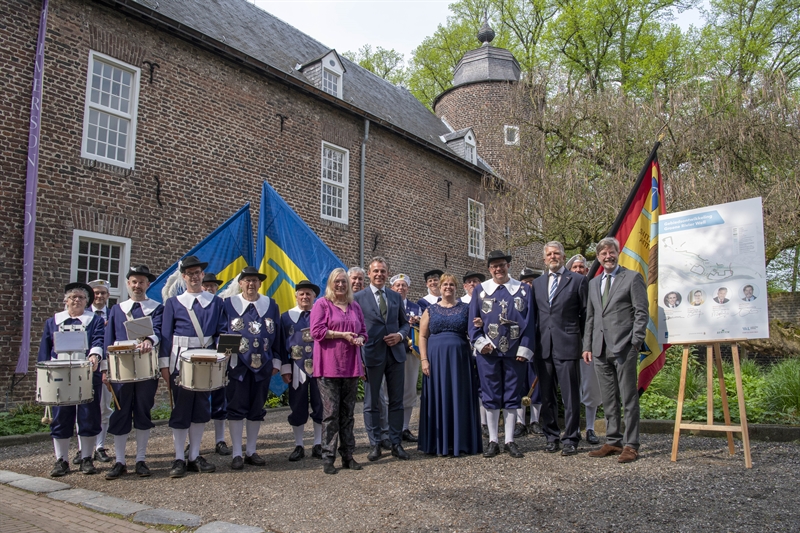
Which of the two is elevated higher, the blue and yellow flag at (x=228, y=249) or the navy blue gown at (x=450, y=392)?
the blue and yellow flag at (x=228, y=249)

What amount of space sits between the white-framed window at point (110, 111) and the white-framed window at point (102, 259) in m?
1.38

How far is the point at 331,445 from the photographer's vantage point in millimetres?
5336

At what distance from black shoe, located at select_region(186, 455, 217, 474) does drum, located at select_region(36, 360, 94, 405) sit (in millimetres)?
1124

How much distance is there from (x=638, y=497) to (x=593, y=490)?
0.31 m

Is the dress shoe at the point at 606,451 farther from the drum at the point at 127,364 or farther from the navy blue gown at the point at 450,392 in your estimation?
the drum at the point at 127,364

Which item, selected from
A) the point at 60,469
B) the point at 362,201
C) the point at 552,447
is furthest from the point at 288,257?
the point at 362,201

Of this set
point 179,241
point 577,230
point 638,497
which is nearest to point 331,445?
point 638,497

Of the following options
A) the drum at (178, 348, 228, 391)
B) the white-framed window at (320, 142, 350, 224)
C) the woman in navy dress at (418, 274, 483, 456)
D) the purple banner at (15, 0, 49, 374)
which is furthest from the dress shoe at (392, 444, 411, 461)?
the white-framed window at (320, 142, 350, 224)

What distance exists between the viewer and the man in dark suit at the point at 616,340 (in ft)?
17.5

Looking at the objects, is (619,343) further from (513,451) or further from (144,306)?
(144,306)

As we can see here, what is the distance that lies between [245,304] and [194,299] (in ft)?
1.64

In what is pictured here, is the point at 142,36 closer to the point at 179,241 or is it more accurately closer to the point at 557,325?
the point at 179,241

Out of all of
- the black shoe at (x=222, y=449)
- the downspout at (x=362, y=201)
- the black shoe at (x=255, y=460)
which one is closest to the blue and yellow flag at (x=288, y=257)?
the black shoe at (x=222, y=449)

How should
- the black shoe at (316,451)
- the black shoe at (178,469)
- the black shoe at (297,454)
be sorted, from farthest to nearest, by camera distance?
1. the black shoe at (316,451)
2. the black shoe at (297,454)
3. the black shoe at (178,469)
